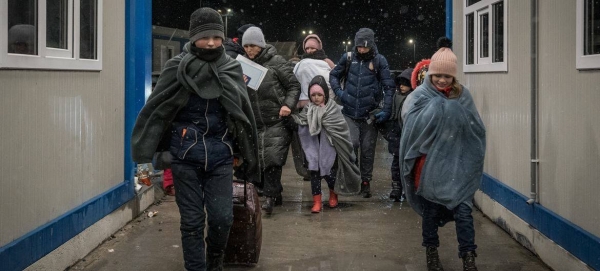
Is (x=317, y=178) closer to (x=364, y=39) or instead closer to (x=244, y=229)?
(x=364, y=39)

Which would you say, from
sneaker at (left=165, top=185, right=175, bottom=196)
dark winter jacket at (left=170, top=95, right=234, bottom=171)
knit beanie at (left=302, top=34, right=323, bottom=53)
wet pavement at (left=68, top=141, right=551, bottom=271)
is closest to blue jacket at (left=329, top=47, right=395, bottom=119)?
knit beanie at (left=302, top=34, right=323, bottom=53)

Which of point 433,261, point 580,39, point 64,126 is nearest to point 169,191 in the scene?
point 64,126

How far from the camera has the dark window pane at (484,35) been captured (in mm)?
8430

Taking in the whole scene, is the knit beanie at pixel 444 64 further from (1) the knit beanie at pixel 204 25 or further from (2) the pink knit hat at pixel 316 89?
(2) the pink knit hat at pixel 316 89

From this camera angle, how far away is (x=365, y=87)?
905 centimetres

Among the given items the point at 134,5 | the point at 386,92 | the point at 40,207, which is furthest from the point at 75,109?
the point at 386,92

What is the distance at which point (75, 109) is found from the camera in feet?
19.7

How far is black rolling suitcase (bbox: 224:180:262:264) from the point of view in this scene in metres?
5.69

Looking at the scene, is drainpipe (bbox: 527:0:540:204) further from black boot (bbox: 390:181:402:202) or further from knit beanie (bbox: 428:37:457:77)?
black boot (bbox: 390:181:402:202)

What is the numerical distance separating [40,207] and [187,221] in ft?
3.63

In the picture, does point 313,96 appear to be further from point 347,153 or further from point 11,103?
point 11,103

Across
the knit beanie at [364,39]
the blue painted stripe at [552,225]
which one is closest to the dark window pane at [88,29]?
the knit beanie at [364,39]

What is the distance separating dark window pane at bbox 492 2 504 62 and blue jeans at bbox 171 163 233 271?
377cm

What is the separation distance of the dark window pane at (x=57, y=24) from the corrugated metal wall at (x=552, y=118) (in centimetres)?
391
